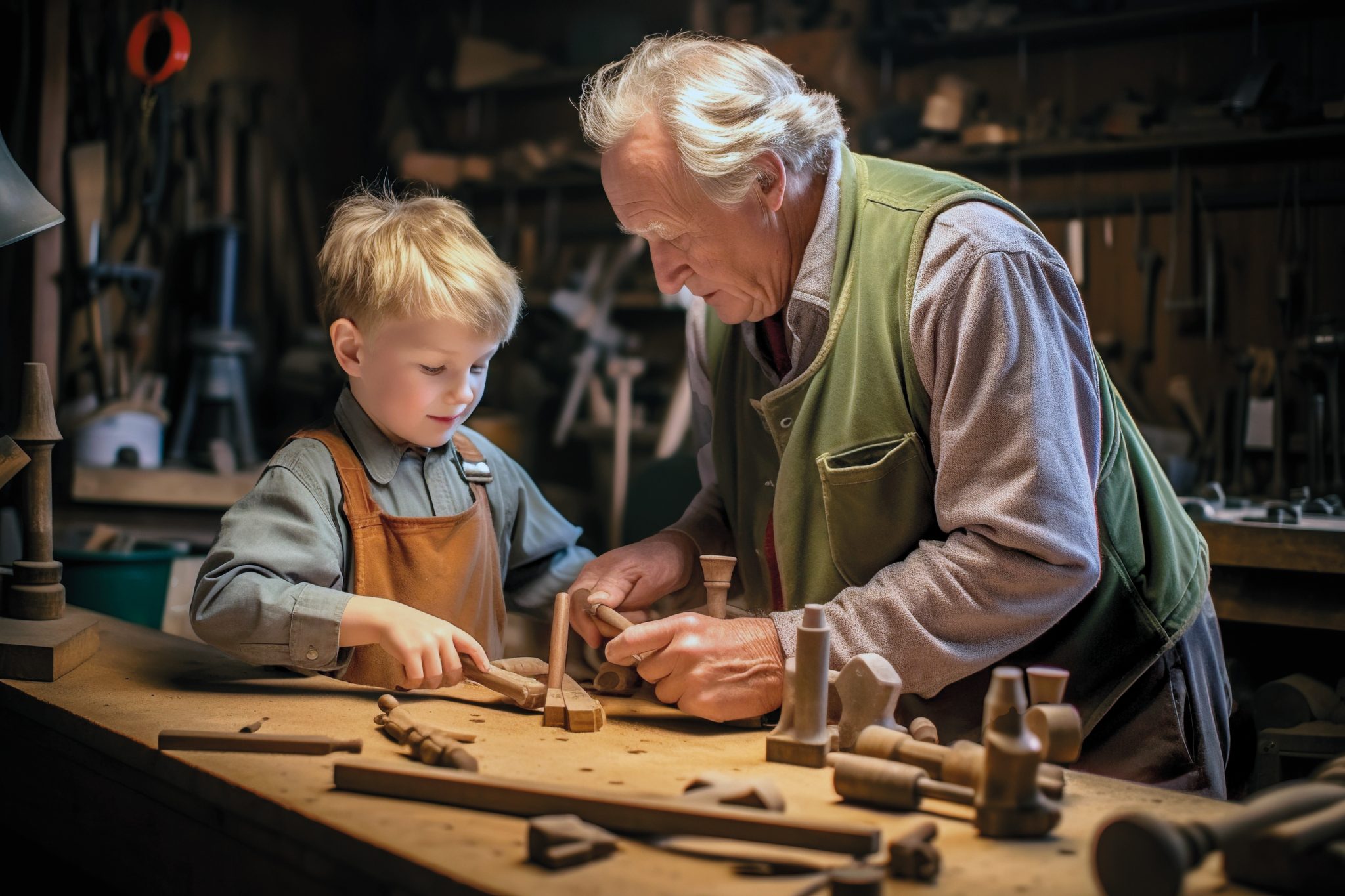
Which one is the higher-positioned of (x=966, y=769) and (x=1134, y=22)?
(x=1134, y=22)

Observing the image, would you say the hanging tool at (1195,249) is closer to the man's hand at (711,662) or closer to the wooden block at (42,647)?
the man's hand at (711,662)

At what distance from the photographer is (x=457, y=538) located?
2236mm

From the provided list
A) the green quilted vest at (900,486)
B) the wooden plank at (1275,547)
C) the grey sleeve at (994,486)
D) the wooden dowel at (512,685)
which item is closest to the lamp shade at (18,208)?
the wooden dowel at (512,685)

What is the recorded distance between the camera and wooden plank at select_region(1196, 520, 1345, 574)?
3.29 m

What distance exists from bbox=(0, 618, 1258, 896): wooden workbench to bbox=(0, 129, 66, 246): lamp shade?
732 millimetres

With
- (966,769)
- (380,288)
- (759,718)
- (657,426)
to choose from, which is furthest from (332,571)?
(657,426)

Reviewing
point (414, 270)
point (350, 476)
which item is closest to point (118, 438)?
point (350, 476)

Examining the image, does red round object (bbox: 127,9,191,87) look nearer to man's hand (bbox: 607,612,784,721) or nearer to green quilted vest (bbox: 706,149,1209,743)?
green quilted vest (bbox: 706,149,1209,743)

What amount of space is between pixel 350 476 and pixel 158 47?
1721 mm

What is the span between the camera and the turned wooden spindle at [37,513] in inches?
83.5

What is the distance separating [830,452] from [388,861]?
0.96m

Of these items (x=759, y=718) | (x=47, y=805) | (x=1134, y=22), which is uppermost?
(x=1134, y=22)

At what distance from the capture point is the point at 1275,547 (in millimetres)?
3367

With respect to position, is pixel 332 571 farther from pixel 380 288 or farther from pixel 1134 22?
pixel 1134 22
